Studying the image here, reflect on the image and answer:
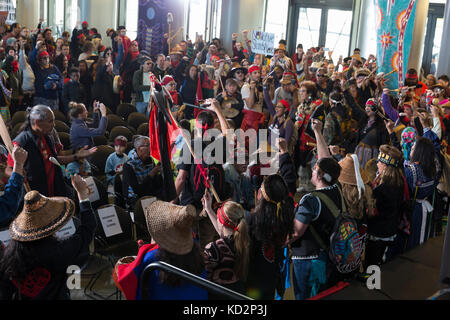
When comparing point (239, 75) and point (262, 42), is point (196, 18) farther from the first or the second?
point (239, 75)

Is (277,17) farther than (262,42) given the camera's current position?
Yes

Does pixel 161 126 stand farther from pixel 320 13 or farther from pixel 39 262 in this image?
pixel 320 13

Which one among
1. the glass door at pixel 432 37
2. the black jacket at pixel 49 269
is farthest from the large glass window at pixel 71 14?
the black jacket at pixel 49 269

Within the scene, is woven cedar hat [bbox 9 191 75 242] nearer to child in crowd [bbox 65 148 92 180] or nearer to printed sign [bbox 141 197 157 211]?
printed sign [bbox 141 197 157 211]

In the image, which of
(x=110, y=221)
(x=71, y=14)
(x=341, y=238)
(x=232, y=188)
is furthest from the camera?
(x=71, y=14)

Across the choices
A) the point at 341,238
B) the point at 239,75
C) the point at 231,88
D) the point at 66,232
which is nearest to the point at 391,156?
the point at 341,238

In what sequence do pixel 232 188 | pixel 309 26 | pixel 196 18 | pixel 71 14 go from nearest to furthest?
pixel 232 188
pixel 71 14
pixel 196 18
pixel 309 26

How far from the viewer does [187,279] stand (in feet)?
8.56

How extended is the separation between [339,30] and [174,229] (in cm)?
2145

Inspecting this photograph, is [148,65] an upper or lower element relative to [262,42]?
lower

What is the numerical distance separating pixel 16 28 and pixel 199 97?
6.25 m

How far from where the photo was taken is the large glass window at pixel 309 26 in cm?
2272

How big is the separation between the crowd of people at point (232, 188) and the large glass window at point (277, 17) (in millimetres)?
14057

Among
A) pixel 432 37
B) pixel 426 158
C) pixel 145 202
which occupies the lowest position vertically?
pixel 145 202
